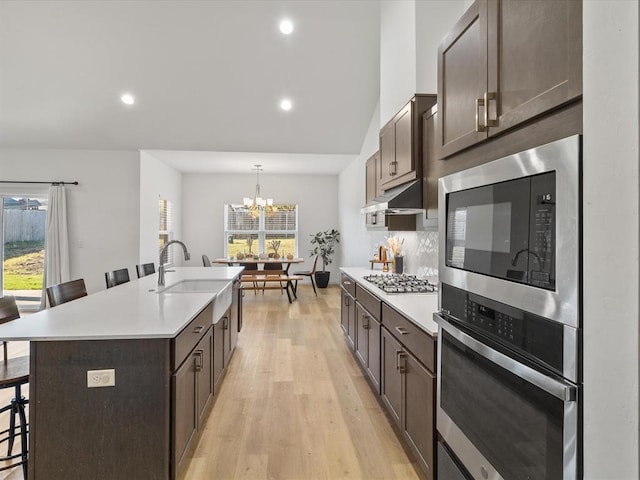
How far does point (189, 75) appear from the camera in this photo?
5234 mm

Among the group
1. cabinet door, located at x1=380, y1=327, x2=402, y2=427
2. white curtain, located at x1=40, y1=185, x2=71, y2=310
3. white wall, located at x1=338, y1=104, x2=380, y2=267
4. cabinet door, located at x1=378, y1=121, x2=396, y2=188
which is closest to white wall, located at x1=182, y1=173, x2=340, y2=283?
white wall, located at x1=338, y1=104, x2=380, y2=267

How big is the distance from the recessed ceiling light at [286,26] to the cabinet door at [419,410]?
4.44 m

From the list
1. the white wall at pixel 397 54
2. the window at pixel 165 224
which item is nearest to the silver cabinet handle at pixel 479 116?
the white wall at pixel 397 54

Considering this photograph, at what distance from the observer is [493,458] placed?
3.62 feet

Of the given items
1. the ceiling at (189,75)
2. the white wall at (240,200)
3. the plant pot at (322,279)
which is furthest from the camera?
the white wall at (240,200)

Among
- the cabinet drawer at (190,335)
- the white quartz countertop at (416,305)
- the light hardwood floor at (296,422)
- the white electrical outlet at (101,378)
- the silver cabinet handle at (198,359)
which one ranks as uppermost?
the white quartz countertop at (416,305)

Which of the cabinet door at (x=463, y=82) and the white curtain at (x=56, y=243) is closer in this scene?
the cabinet door at (x=463, y=82)

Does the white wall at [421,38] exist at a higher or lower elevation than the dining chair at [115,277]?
higher

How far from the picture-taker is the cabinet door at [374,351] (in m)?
2.59

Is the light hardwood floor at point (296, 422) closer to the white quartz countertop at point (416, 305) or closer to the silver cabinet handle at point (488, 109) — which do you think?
the white quartz countertop at point (416, 305)

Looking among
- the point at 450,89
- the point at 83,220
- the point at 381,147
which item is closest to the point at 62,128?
the point at 83,220

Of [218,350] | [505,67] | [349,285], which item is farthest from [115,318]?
[349,285]

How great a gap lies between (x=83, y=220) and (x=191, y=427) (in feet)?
18.0

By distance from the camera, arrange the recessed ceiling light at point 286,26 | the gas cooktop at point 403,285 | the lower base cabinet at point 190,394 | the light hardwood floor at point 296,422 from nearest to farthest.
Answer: the lower base cabinet at point 190,394
the light hardwood floor at point 296,422
the gas cooktop at point 403,285
the recessed ceiling light at point 286,26
